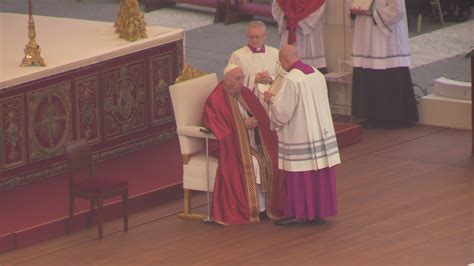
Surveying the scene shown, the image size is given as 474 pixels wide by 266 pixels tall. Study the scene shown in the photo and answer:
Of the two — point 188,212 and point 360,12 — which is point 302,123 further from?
point 360,12

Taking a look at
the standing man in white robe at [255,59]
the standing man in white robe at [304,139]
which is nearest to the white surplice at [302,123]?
the standing man in white robe at [304,139]

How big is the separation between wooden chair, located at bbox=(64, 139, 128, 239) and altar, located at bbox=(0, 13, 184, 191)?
87cm

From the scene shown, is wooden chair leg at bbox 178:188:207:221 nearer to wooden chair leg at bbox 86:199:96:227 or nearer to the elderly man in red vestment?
the elderly man in red vestment

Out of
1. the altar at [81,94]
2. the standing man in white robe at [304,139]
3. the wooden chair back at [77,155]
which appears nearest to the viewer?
the standing man in white robe at [304,139]

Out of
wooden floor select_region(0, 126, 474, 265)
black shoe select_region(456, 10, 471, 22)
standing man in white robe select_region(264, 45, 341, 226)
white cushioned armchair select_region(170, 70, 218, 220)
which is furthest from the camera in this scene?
black shoe select_region(456, 10, 471, 22)

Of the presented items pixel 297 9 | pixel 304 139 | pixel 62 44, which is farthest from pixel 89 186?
pixel 297 9

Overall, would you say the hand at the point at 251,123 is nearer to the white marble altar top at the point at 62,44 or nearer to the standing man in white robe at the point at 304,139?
the standing man in white robe at the point at 304,139

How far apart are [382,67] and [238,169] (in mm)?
2971

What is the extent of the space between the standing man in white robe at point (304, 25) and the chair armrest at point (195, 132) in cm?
289

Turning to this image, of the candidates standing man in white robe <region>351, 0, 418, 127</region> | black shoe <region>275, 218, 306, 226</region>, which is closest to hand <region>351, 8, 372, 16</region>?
standing man in white robe <region>351, 0, 418, 127</region>

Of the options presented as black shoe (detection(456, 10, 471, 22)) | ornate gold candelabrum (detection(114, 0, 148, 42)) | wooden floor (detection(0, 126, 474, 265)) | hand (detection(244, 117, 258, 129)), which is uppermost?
ornate gold candelabrum (detection(114, 0, 148, 42))

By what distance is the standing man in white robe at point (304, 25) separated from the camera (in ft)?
45.9

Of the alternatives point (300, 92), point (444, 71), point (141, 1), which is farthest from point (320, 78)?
point (141, 1)

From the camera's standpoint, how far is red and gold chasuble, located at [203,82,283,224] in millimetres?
11305
